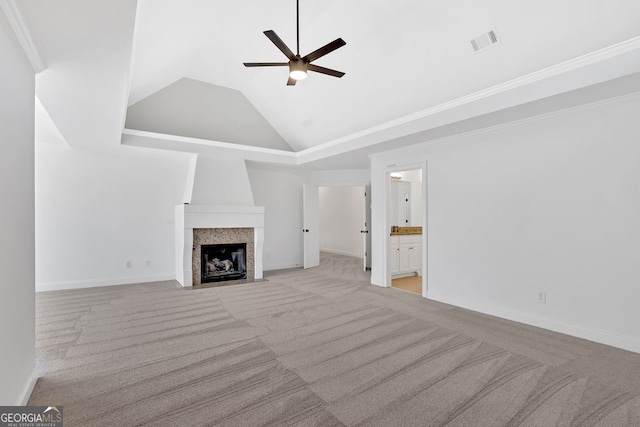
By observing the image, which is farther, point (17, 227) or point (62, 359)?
point (62, 359)

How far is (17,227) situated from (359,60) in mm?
3957

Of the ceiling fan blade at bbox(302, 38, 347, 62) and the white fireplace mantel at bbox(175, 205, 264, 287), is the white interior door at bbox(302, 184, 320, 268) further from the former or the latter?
the ceiling fan blade at bbox(302, 38, 347, 62)

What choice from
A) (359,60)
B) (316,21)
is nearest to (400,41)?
(359,60)

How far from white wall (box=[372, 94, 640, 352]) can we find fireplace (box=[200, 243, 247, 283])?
3621 millimetres

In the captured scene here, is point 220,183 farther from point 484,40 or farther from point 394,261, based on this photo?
point 484,40

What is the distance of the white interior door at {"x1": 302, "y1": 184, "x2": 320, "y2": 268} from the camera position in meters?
7.73

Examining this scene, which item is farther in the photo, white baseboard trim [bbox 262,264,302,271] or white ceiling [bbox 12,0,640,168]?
white baseboard trim [bbox 262,264,302,271]

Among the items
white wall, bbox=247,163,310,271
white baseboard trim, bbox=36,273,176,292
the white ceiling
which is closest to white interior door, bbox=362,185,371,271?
white wall, bbox=247,163,310,271

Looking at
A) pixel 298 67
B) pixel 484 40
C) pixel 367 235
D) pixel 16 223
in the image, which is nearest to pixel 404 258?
pixel 367 235

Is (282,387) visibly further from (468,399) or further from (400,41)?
(400,41)

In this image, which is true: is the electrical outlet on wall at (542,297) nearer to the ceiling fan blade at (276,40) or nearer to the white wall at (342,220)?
the ceiling fan blade at (276,40)

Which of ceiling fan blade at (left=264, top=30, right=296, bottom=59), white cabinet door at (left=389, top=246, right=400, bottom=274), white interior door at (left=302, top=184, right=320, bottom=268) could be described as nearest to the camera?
ceiling fan blade at (left=264, top=30, right=296, bottom=59)

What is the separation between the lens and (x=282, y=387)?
92.7 inches

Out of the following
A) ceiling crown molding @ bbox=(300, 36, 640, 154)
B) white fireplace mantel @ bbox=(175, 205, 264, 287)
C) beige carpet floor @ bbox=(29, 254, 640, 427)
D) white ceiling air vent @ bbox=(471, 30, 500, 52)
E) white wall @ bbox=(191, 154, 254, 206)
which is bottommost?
beige carpet floor @ bbox=(29, 254, 640, 427)
